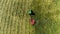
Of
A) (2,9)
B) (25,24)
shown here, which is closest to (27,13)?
Answer: (25,24)

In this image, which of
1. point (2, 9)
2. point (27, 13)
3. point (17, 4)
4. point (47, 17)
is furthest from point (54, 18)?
point (2, 9)

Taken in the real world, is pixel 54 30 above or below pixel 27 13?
below

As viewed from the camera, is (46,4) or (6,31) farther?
(46,4)

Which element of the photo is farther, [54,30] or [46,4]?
[46,4]

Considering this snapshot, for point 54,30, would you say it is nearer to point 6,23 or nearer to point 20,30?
point 20,30

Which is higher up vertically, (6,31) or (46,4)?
(46,4)

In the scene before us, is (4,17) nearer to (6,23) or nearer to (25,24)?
(6,23)
